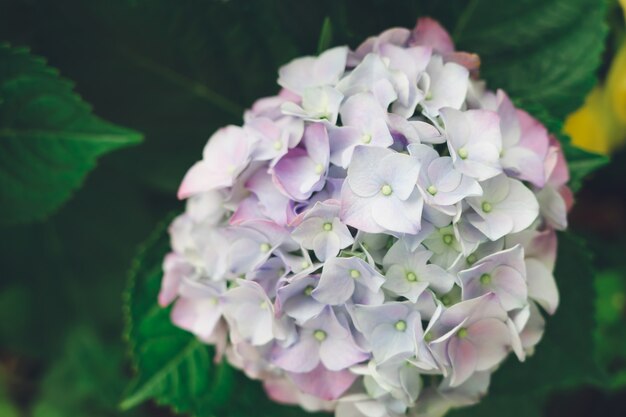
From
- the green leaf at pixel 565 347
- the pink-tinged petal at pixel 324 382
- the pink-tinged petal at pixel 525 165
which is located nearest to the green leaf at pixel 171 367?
the pink-tinged petal at pixel 324 382

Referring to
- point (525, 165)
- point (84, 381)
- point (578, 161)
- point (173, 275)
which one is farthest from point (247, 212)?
point (84, 381)

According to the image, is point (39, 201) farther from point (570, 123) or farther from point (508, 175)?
point (570, 123)

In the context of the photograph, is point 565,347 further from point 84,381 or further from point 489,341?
point 84,381

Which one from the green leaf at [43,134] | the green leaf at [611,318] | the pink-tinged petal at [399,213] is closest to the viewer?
the pink-tinged petal at [399,213]

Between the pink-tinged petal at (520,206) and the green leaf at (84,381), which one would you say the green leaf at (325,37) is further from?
the green leaf at (84,381)

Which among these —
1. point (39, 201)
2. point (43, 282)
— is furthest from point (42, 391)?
point (39, 201)

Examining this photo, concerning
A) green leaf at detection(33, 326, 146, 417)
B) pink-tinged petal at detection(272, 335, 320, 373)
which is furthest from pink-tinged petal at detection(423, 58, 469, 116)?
green leaf at detection(33, 326, 146, 417)
